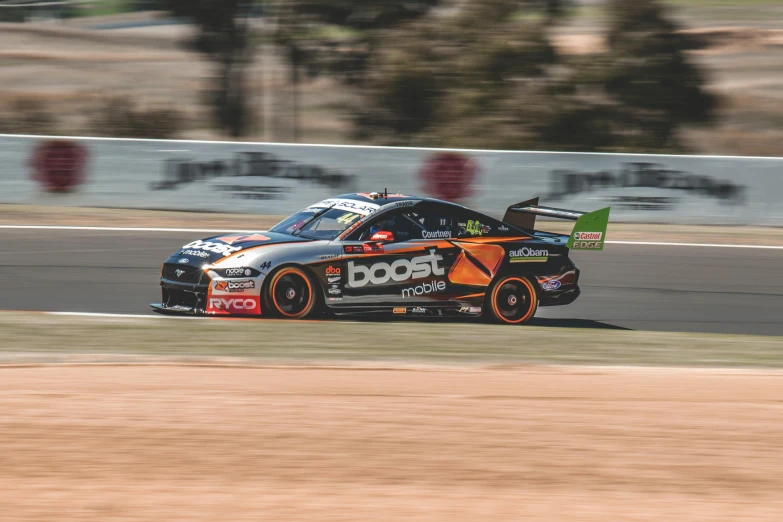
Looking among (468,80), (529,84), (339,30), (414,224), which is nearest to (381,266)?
(414,224)

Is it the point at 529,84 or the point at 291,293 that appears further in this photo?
the point at 529,84

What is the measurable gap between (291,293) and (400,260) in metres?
1.10

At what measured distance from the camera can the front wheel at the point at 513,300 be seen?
10.5 metres

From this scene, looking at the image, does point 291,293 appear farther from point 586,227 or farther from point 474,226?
point 586,227

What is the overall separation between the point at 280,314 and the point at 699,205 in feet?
32.8

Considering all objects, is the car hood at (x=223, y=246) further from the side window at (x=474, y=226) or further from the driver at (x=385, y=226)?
the side window at (x=474, y=226)

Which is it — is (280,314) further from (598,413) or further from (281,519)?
(281,519)

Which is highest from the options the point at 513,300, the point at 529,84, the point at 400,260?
the point at 529,84

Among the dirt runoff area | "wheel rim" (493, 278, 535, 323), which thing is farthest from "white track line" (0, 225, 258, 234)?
the dirt runoff area

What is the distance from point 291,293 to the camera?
10094 millimetres

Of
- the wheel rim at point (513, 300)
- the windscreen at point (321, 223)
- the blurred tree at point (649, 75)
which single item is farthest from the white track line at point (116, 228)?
the blurred tree at point (649, 75)

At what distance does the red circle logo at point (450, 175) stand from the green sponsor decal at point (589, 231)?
23.9 feet

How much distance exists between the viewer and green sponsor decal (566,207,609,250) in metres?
10.6

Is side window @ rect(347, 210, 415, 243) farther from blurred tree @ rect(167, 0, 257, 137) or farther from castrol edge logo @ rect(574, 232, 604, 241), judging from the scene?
blurred tree @ rect(167, 0, 257, 137)
